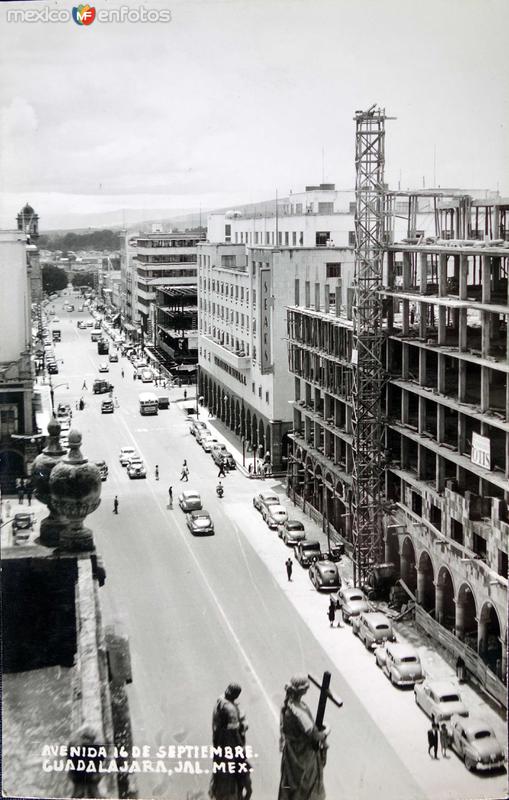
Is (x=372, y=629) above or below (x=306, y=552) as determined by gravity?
below

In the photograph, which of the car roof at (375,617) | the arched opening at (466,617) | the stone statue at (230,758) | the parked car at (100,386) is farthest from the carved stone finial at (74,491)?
the parked car at (100,386)

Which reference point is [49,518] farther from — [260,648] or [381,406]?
[381,406]

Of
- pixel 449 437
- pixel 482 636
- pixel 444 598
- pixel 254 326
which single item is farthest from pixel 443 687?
pixel 254 326

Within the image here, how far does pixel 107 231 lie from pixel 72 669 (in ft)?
26.3

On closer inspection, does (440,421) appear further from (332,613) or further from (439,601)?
(332,613)

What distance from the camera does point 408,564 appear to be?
1606 centimetres

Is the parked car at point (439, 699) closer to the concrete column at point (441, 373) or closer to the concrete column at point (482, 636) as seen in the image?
the concrete column at point (482, 636)

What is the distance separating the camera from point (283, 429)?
23.0 m

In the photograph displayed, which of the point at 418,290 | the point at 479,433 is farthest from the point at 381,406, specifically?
the point at 479,433

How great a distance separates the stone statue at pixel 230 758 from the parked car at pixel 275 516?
5.60 metres

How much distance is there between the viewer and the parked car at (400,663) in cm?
1286

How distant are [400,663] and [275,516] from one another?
13.4 ft

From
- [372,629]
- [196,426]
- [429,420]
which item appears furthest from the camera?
[196,426]

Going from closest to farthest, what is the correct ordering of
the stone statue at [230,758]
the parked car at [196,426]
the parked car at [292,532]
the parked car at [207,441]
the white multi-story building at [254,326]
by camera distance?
the stone statue at [230,758] < the parked car at [292,532] < the parked car at [207,441] < the parked car at [196,426] < the white multi-story building at [254,326]
